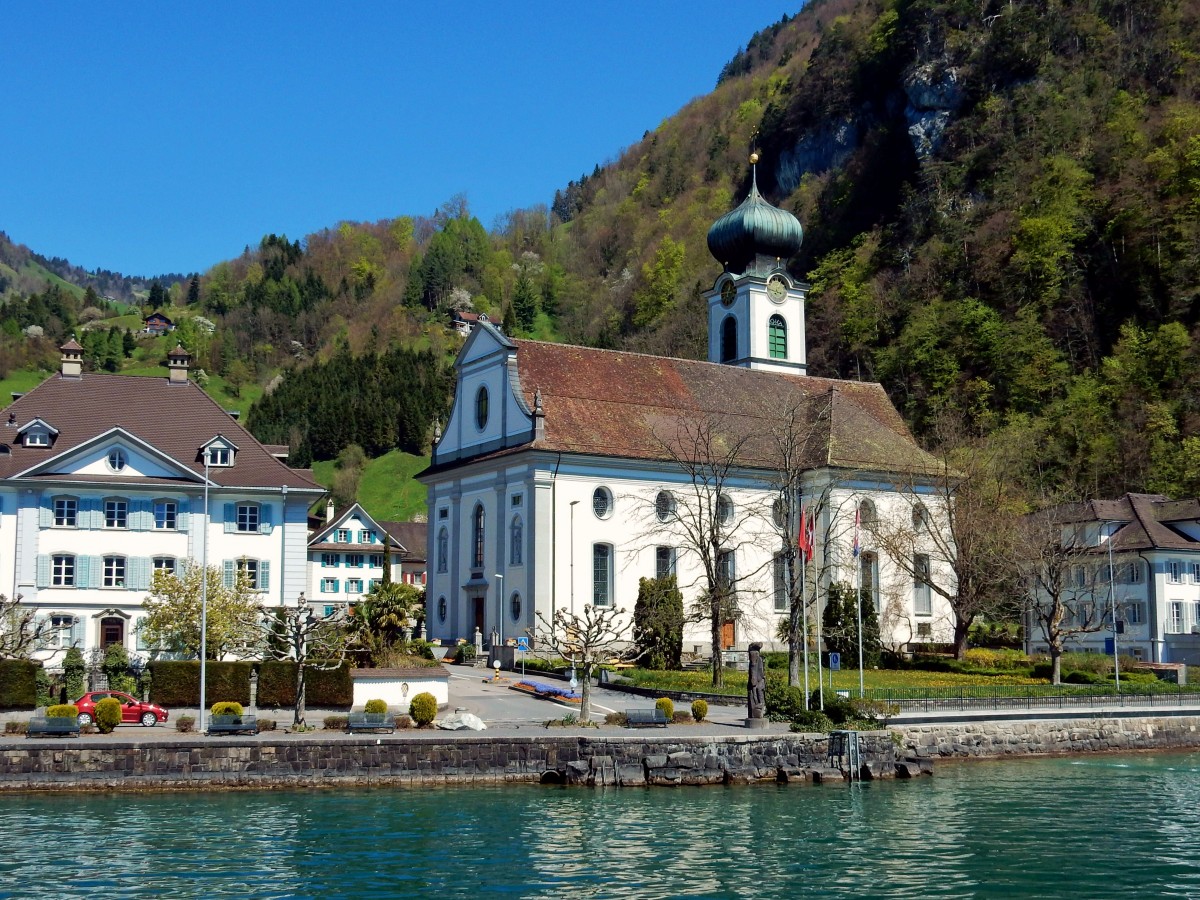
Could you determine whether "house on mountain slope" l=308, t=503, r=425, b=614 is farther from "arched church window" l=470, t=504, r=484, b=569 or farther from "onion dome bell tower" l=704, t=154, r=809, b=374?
"arched church window" l=470, t=504, r=484, b=569

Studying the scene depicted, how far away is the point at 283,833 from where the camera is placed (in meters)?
29.5

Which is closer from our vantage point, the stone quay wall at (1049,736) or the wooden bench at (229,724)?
the wooden bench at (229,724)

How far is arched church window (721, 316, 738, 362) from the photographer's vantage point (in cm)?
8425

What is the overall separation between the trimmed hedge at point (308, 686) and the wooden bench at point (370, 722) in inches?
281

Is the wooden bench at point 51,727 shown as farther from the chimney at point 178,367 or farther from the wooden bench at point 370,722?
the chimney at point 178,367

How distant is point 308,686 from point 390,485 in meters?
101

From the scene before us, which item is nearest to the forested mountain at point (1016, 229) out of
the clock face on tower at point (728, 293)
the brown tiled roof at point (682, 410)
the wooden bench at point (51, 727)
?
the brown tiled roof at point (682, 410)

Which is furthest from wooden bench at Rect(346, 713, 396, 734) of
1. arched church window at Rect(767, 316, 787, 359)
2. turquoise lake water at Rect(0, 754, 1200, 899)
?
arched church window at Rect(767, 316, 787, 359)

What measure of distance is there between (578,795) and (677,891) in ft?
35.7

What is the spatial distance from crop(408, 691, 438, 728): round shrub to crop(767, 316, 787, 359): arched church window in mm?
47021

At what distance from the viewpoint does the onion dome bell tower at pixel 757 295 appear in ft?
273

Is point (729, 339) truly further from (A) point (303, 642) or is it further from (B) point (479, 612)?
(A) point (303, 642)

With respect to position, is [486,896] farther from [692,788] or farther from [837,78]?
[837,78]

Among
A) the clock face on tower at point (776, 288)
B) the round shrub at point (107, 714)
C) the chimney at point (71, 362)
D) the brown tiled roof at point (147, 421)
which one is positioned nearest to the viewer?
the round shrub at point (107, 714)
